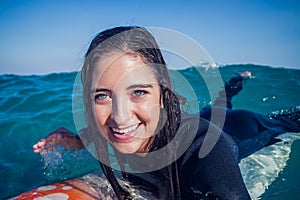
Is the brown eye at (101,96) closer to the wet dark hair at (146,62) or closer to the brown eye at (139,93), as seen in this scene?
the wet dark hair at (146,62)

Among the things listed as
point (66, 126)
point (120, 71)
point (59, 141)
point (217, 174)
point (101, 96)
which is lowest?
point (66, 126)

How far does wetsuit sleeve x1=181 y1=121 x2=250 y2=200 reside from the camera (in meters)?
1.75

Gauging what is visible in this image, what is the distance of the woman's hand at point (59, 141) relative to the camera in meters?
3.05

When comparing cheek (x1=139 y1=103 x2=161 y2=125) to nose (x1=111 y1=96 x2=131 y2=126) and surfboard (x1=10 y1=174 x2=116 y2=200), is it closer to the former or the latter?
nose (x1=111 y1=96 x2=131 y2=126)

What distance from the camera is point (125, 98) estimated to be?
186 centimetres

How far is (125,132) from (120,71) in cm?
45

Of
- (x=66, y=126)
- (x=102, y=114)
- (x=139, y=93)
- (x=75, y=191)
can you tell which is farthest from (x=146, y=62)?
(x=66, y=126)

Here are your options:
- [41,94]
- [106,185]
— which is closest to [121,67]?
[106,185]

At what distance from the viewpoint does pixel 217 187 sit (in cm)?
175

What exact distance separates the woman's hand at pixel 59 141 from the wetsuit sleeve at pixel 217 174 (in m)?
1.67

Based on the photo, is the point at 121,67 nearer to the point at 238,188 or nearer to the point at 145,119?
the point at 145,119

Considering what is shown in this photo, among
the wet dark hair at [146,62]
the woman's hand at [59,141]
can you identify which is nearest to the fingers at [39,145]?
the woman's hand at [59,141]

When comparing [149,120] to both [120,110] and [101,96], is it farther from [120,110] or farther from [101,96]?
[101,96]

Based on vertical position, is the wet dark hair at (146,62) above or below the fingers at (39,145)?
above
